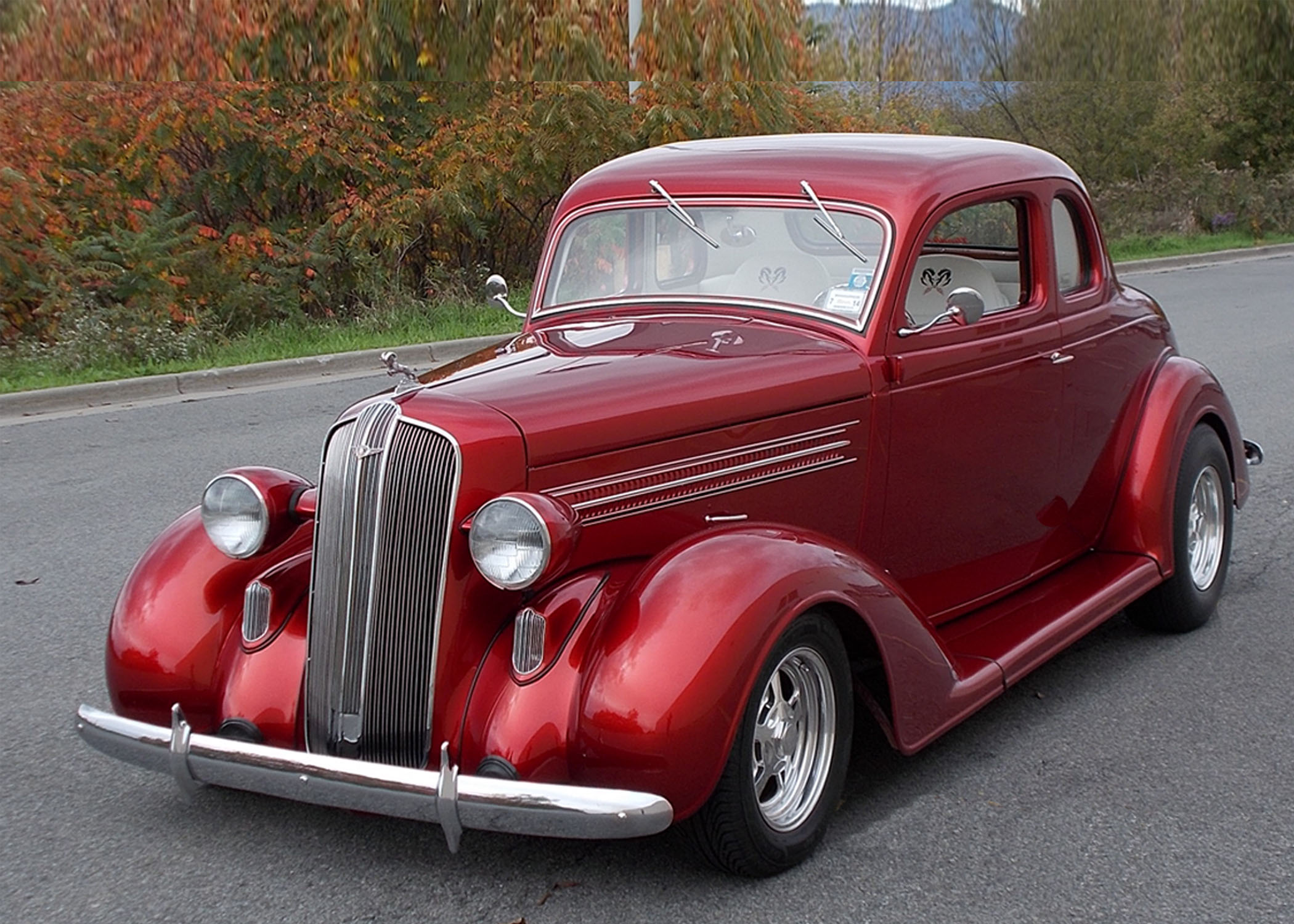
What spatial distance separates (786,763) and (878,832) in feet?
1.13

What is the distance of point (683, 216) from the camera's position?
4648mm

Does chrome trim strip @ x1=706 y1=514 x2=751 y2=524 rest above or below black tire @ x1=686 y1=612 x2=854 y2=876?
above

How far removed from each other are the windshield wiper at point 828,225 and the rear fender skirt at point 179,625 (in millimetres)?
1736

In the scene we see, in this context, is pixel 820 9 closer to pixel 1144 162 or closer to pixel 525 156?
pixel 525 156

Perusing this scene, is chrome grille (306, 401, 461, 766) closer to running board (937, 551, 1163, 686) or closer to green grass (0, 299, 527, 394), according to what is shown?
running board (937, 551, 1163, 686)

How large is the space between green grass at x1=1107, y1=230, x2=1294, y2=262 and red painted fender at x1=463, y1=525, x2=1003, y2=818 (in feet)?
63.4

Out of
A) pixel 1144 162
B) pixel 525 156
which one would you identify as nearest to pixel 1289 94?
pixel 1144 162

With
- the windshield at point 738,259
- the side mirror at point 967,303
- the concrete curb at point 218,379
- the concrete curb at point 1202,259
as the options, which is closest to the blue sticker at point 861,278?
the windshield at point 738,259

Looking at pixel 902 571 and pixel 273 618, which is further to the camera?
pixel 902 571

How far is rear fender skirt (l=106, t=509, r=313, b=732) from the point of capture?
12.2 feet

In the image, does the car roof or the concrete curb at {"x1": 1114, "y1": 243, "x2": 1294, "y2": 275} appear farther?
the concrete curb at {"x1": 1114, "y1": 243, "x2": 1294, "y2": 275}

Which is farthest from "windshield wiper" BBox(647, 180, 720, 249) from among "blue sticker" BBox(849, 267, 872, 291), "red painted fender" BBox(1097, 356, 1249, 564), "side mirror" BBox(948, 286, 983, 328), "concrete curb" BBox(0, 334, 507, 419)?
"concrete curb" BBox(0, 334, 507, 419)

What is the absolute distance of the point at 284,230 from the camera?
15383 mm

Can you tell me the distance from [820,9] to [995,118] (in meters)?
8.65
